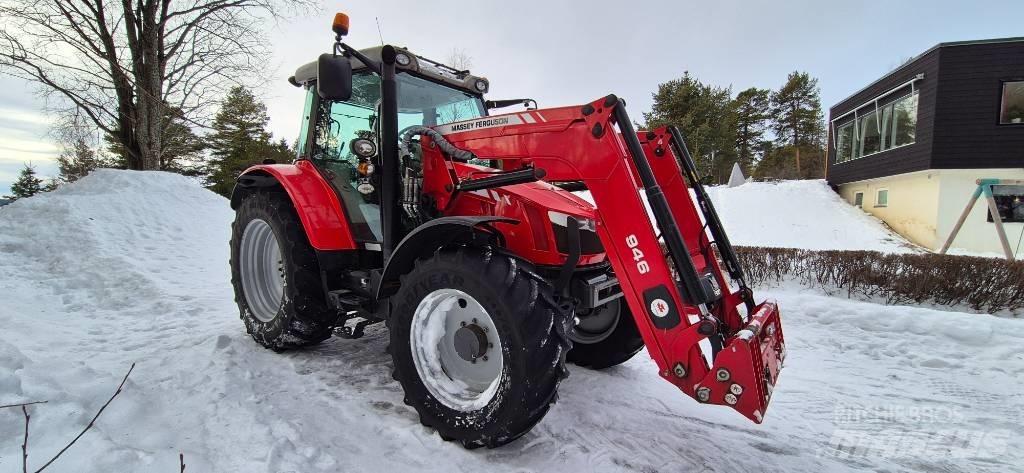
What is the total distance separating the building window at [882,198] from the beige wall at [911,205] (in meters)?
0.04

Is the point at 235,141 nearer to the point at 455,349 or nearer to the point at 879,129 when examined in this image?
the point at 455,349

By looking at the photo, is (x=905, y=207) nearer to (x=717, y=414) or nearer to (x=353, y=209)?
(x=717, y=414)

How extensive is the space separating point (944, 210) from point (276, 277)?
17364mm

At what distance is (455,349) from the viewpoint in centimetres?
259

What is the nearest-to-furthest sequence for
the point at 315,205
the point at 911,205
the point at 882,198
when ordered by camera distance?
the point at 315,205
the point at 911,205
the point at 882,198

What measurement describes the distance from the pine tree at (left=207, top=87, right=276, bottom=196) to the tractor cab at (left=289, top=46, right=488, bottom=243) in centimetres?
2463

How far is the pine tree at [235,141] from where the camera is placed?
26141 millimetres

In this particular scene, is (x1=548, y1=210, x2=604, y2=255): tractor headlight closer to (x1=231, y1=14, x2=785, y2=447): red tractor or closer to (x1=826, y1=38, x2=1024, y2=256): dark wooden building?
(x1=231, y1=14, x2=785, y2=447): red tractor

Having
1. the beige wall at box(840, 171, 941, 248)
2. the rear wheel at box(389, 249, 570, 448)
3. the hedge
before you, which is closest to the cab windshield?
the rear wheel at box(389, 249, 570, 448)

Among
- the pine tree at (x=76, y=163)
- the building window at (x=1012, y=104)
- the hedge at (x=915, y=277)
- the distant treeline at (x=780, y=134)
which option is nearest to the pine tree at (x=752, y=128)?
the distant treeline at (x=780, y=134)

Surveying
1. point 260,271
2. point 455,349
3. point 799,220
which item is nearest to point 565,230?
point 455,349

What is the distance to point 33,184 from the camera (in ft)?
100

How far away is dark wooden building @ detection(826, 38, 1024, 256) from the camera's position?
1297cm

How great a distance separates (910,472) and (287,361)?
3869 millimetres
